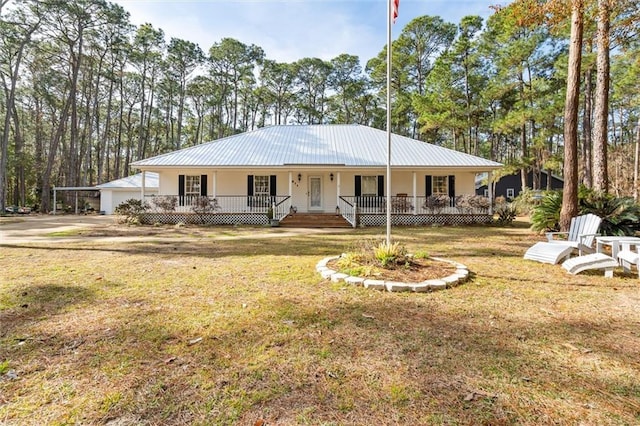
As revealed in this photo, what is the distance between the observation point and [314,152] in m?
16.0

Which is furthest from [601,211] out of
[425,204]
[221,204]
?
[221,204]

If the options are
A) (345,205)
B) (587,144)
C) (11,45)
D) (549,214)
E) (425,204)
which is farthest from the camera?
(11,45)

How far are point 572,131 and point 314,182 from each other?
10.4 m

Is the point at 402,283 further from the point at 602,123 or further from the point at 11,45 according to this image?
the point at 11,45

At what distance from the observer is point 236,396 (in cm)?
194

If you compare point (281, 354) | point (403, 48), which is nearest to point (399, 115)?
point (403, 48)

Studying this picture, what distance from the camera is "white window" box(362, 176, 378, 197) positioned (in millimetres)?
15641

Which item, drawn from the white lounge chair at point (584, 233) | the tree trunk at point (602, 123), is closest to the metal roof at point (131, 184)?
the white lounge chair at point (584, 233)

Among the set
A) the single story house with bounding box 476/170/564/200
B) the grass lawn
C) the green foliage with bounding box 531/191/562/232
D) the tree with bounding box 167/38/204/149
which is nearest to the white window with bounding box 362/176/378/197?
the green foliage with bounding box 531/191/562/232

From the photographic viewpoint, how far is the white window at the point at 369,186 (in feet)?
51.3

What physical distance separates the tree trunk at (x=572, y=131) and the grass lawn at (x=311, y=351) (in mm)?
4585

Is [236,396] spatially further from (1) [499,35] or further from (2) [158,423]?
(1) [499,35]

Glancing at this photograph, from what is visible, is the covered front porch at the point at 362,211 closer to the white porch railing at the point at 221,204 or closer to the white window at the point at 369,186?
the white porch railing at the point at 221,204

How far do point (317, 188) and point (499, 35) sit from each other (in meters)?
17.7
